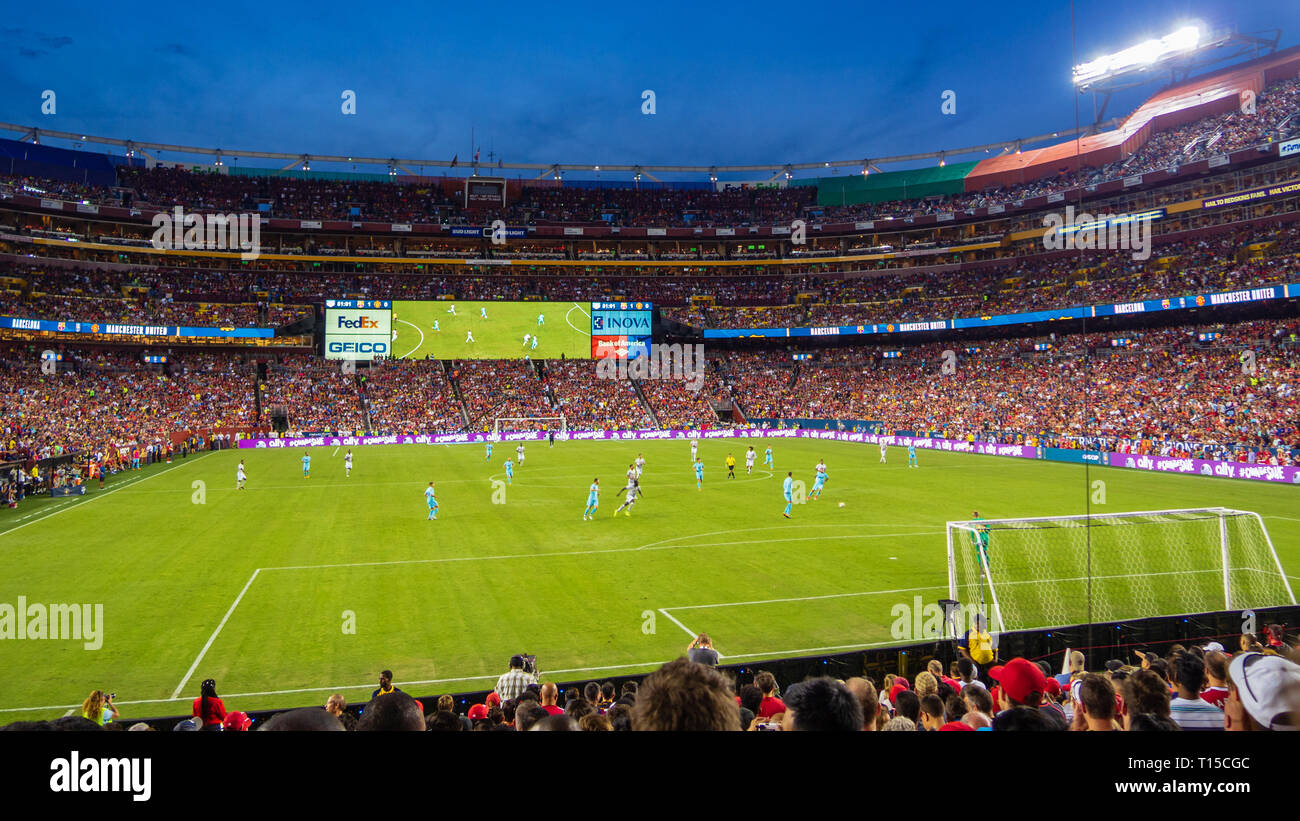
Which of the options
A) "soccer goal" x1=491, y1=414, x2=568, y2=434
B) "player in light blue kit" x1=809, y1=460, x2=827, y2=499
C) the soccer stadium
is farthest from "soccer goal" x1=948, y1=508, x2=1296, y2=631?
"soccer goal" x1=491, y1=414, x2=568, y2=434

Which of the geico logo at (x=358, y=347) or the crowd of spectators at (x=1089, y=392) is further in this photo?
the geico logo at (x=358, y=347)

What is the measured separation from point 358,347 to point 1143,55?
75158 millimetres

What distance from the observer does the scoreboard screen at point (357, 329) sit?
72.1m

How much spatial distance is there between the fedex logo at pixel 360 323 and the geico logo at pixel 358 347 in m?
1.70

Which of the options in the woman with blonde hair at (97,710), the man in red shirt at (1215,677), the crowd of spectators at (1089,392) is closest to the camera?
the man in red shirt at (1215,677)

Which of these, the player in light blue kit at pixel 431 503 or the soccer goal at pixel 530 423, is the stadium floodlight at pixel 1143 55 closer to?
the soccer goal at pixel 530 423

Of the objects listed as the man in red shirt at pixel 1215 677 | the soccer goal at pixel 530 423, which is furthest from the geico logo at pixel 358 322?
the man in red shirt at pixel 1215 677

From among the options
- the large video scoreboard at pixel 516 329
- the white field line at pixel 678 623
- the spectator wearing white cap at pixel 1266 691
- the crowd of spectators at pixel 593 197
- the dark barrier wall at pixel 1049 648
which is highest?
the crowd of spectators at pixel 593 197

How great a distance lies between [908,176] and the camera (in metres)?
90.1

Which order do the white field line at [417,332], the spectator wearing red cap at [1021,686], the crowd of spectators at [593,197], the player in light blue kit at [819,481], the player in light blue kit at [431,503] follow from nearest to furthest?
the spectator wearing red cap at [1021,686]
the player in light blue kit at [431,503]
the player in light blue kit at [819,481]
the crowd of spectators at [593,197]
the white field line at [417,332]

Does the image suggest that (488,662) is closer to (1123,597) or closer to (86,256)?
(1123,597)

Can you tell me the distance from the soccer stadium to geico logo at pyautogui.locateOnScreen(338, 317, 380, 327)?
0.22 m

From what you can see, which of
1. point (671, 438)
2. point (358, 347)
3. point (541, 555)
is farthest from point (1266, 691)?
point (358, 347)
